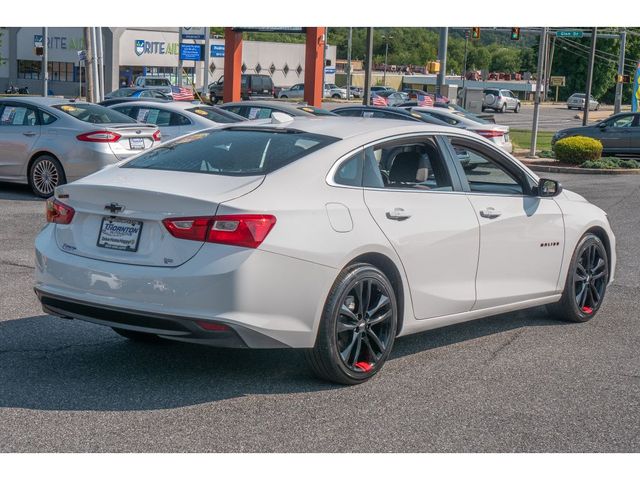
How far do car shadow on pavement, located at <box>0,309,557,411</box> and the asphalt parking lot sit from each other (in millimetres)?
12

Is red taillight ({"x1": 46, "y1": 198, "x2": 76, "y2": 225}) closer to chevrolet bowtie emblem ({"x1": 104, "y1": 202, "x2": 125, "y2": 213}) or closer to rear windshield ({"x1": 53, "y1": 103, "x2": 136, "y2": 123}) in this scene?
chevrolet bowtie emblem ({"x1": 104, "y1": 202, "x2": 125, "y2": 213})

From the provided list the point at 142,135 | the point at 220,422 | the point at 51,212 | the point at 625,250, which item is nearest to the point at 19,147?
the point at 142,135

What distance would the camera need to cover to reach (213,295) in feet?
18.0

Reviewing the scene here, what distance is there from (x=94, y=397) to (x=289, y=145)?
1.90 meters

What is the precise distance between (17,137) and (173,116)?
11.7 feet

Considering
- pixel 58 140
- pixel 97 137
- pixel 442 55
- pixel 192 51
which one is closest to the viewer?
pixel 97 137

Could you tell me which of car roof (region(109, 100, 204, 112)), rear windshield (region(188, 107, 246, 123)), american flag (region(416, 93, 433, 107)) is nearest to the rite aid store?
american flag (region(416, 93, 433, 107))

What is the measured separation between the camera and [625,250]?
40.3ft

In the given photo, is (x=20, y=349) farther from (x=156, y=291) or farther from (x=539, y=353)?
(x=539, y=353)

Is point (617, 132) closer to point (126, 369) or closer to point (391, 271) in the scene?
point (391, 271)

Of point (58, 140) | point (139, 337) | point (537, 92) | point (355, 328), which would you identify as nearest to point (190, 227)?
point (355, 328)

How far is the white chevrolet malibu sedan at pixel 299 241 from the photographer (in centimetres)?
555

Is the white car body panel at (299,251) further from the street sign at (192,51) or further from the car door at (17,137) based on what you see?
the street sign at (192,51)

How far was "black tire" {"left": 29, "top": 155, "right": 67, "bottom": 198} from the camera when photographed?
15.7m
